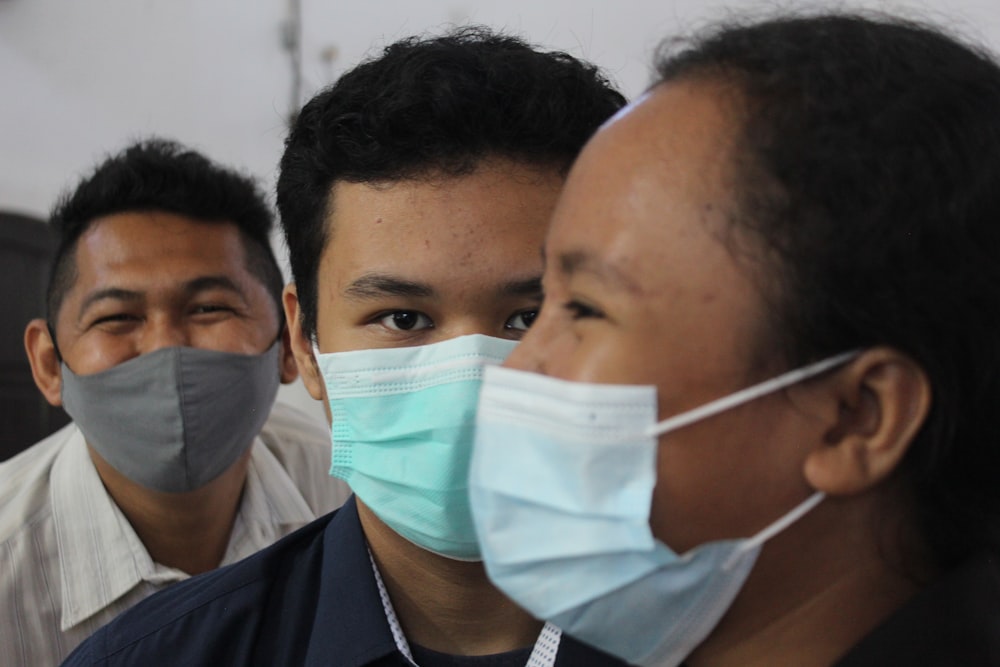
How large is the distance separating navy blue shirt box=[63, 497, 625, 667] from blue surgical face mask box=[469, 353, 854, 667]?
1.44 ft

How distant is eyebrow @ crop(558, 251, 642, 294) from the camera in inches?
37.8

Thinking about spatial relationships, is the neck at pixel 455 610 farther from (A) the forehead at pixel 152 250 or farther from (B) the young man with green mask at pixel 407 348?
(A) the forehead at pixel 152 250

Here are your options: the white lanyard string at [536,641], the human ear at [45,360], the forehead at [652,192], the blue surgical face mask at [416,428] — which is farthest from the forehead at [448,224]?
the human ear at [45,360]

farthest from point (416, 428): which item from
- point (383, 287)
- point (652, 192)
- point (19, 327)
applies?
point (19, 327)

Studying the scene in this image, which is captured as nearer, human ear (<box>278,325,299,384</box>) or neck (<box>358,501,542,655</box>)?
neck (<box>358,501,542,655</box>)

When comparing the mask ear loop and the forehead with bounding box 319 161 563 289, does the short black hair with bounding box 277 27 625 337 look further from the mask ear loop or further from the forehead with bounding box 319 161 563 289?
the mask ear loop

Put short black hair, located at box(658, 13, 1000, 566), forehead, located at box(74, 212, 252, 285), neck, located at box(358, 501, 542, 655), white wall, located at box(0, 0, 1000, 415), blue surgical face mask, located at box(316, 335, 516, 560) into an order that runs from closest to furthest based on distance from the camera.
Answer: short black hair, located at box(658, 13, 1000, 566) → blue surgical face mask, located at box(316, 335, 516, 560) → neck, located at box(358, 501, 542, 655) → forehead, located at box(74, 212, 252, 285) → white wall, located at box(0, 0, 1000, 415)

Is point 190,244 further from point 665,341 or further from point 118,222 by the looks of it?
point 665,341

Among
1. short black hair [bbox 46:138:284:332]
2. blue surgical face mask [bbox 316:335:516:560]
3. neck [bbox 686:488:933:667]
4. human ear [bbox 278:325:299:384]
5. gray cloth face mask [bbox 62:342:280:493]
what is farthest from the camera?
human ear [bbox 278:325:299:384]

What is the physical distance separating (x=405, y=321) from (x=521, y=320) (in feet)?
0.61

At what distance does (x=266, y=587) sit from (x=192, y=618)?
0.40ft

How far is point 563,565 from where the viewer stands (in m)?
1.03

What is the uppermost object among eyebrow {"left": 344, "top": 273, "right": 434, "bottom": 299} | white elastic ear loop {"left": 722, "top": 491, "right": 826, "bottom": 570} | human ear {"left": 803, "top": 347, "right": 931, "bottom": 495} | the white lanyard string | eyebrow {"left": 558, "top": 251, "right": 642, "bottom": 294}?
eyebrow {"left": 344, "top": 273, "right": 434, "bottom": 299}

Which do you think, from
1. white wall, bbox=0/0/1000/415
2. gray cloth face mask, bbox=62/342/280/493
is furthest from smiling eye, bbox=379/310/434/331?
white wall, bbox=0/0/1000/415
